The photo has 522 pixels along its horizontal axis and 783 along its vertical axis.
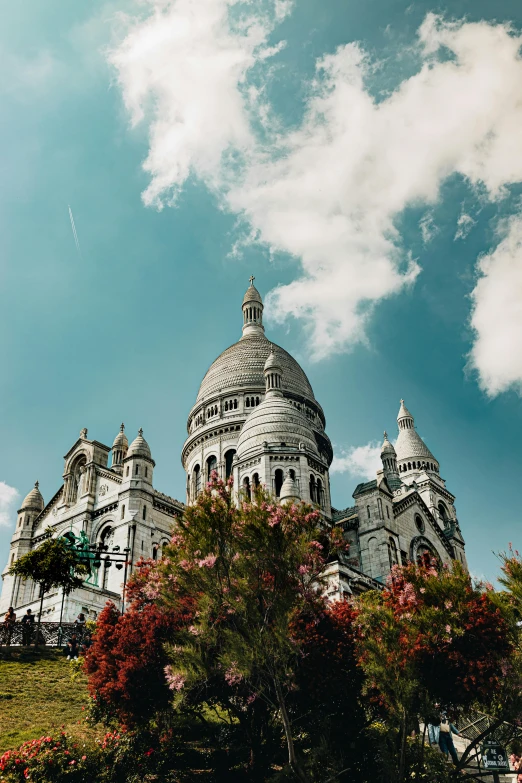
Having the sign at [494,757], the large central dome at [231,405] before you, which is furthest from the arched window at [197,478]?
the sign at [494,757]

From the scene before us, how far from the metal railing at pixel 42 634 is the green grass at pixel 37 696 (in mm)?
1023

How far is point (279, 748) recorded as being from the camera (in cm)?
1867

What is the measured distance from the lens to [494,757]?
1847 cm

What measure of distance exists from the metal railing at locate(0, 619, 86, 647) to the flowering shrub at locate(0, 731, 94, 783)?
10727mm

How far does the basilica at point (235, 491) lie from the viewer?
40.7m

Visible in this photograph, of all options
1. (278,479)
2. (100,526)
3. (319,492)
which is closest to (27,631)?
(100,526)

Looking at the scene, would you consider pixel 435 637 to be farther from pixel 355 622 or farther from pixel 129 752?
pixel 129 752

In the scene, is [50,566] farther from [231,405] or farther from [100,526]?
[231,405]

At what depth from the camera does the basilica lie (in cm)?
4069

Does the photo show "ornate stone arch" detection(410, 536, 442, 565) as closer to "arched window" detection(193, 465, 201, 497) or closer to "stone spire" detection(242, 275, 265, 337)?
"arched window" detection(193, 465, 201, 497)

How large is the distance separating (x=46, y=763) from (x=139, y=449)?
1136 inches

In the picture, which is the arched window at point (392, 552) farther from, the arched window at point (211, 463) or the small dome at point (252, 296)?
the small dome at point (252, 296)

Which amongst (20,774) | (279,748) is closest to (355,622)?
(279,748)

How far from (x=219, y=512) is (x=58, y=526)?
32.2 m
